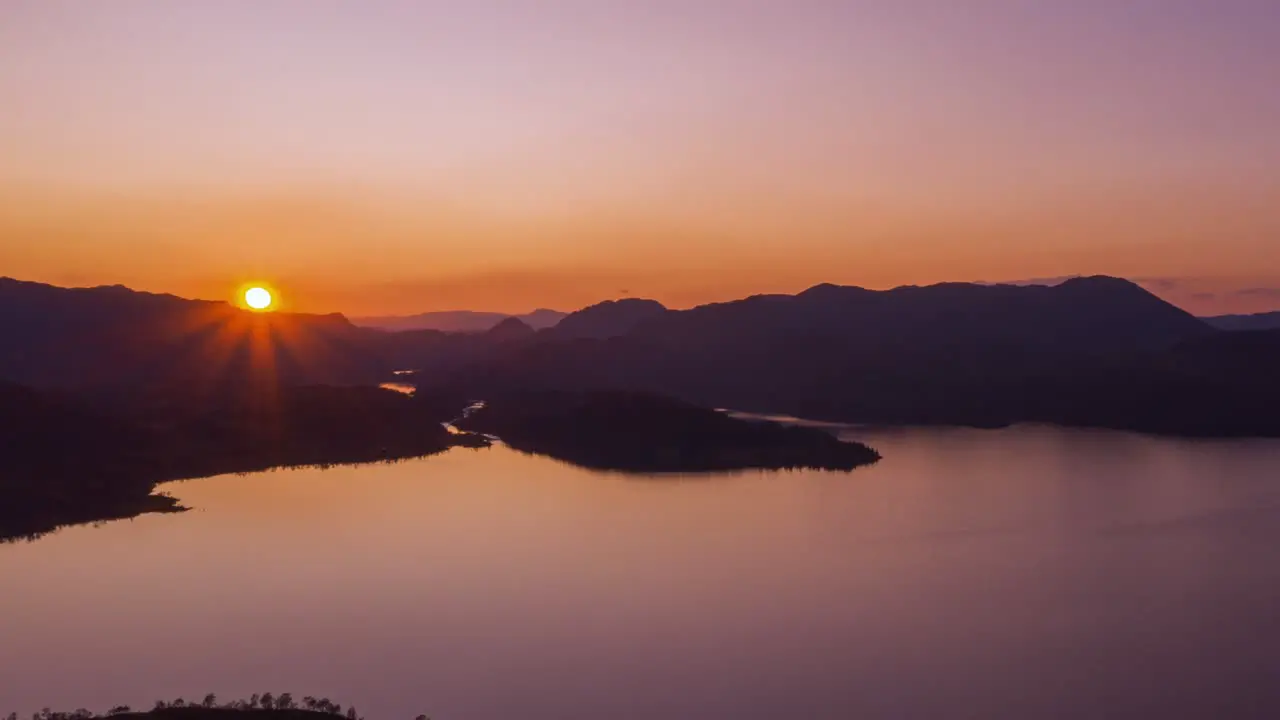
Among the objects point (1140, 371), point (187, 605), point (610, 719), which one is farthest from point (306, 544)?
point (1140, 371)

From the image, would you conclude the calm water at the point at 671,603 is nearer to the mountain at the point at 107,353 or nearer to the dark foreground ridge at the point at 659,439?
the dark foreground ridge at the point at 659,439

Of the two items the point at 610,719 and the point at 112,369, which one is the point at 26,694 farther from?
the point at 112,369

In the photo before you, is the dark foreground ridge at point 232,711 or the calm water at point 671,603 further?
the calm water at point 671,603

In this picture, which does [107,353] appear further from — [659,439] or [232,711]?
[232,711]

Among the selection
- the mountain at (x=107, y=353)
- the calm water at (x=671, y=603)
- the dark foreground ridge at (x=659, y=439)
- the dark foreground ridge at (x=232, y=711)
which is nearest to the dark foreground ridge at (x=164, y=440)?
the calm water at (x=671, y=603)

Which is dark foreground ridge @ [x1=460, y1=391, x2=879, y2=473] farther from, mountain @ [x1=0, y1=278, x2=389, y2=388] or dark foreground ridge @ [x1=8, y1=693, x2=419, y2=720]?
dark foreground ridge @ [x1=8, y1=693, x2=419, y2=720]

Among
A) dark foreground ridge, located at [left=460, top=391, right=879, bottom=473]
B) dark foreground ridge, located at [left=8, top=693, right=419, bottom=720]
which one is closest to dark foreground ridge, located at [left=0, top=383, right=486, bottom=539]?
dark foreground ridge, located at [left=460, top=391, right=879, bottom=473]
